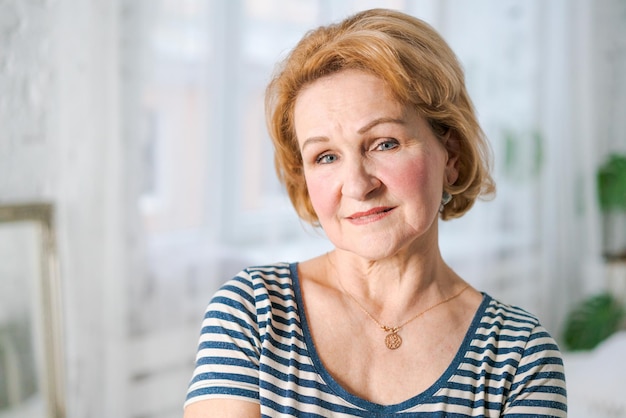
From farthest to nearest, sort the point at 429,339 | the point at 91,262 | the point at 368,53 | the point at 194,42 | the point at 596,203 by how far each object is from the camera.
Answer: the point at 596,203, the point at 194,42, the point at 91,262, the point at 429,339, the point at 368,53

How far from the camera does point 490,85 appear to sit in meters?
3.90

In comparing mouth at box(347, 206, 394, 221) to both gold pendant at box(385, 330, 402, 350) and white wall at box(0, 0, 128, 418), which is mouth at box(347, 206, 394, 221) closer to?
gold pendant at box(385, 330, 402, 350)

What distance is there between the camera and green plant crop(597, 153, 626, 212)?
171 inches

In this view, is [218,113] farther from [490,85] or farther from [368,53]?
[490,85]

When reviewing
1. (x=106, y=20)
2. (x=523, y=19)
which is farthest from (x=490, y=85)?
(x=106, y=20)

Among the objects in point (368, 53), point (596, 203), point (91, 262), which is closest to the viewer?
point (368, 53)

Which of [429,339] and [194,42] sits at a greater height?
[194,42]

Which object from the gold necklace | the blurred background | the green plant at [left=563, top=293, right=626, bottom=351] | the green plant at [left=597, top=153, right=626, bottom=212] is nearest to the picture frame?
the blurred background

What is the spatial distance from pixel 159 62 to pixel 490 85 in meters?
2.06

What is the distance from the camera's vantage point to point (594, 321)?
4148 mm

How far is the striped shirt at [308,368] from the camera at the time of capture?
1.20m

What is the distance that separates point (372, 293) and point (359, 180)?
264 mm

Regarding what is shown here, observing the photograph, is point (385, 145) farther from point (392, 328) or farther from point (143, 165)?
point (143, 165)

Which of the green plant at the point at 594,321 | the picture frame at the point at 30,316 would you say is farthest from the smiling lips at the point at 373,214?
the green plant at the point at 594,321
